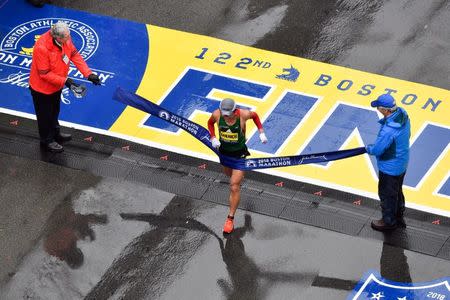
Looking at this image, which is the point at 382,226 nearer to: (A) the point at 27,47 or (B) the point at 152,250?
(B) the point at 152,250

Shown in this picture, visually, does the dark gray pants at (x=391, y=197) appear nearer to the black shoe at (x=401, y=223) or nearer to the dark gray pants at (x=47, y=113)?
the black shoe at (x=401, y=223)

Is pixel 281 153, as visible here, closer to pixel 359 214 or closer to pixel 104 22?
pixel 359 214

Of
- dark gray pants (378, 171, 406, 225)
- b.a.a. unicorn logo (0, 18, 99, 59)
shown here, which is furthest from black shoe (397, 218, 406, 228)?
b.a.a. unicorn logo (0, 18, 99, 59)

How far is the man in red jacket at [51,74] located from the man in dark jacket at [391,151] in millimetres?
3661

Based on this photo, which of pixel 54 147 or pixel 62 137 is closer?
pixel 54 147

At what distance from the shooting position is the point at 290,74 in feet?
43.1

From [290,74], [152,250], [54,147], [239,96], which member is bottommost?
[54,147]

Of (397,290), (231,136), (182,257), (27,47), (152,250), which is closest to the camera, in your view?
(397,290)

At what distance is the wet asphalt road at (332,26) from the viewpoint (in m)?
13.5

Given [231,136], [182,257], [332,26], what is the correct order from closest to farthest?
[231,136], [182,257], [332,26]

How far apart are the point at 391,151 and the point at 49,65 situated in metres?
4.26

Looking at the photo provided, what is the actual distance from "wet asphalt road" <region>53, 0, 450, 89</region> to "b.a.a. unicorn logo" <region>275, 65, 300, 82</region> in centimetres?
48

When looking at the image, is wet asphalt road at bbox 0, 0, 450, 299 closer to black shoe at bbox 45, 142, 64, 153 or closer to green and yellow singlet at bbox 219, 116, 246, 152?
black shoe at bbox 45, 142, 64, 153

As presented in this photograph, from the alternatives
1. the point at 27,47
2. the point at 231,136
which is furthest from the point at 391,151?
the point at 27,47
